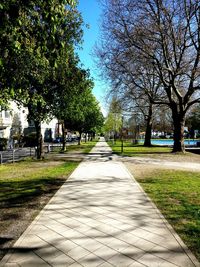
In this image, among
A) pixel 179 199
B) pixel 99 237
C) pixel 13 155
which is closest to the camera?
pixel 99 237

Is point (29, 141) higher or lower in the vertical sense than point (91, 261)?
higher

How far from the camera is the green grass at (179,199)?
18.2 ft

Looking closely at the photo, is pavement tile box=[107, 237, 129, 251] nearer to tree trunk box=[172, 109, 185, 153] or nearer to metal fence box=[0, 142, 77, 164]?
metal fence box=[0, 142, 77, 164]

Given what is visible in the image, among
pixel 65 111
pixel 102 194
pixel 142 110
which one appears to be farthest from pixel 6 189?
pixel 142 110

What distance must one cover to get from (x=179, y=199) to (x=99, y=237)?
3.68 m

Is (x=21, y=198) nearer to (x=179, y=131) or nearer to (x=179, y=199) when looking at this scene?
(x=179, y=199)

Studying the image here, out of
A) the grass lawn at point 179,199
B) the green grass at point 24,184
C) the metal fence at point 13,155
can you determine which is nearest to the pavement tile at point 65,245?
the grass lawn at point 179,199

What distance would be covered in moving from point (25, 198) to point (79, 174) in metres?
4.60

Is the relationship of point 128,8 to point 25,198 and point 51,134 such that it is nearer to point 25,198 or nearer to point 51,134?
point 25,198

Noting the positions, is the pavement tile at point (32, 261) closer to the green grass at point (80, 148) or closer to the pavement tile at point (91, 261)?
the pavement tile at point (91, 261)

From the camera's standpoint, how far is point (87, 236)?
5.32 metres

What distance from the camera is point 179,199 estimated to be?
8250 millimetres

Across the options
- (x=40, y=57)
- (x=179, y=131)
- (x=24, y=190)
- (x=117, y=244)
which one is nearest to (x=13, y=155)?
(x=24, y=190)

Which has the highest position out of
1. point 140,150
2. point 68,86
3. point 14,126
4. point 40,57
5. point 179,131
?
point 68,86
